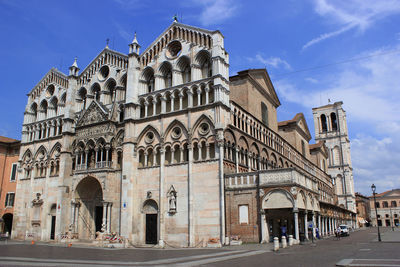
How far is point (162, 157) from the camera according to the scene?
31.1 m

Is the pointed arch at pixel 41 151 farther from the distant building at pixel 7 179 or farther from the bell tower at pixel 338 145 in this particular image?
the bell tower at pixel 338 145

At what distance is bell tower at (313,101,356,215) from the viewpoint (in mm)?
84869

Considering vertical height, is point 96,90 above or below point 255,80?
below

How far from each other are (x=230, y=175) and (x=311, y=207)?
24.0ft

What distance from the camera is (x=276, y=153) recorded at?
4231cm

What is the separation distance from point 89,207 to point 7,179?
20.3 metres

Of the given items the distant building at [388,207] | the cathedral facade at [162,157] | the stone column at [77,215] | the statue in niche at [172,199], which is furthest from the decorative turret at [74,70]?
the distant building at [388,207]

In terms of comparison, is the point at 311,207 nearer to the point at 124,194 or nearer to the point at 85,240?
the point at 124,194

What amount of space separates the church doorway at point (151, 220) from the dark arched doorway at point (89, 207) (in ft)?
22.8

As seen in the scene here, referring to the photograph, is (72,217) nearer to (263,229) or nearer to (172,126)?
(172,126)

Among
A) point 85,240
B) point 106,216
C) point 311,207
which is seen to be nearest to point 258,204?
point 311,207

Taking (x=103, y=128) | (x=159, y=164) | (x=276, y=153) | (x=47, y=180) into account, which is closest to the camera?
(x=159, y=164)

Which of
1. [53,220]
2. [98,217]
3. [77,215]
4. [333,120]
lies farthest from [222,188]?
[333,120]

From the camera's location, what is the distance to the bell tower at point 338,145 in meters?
84.9
